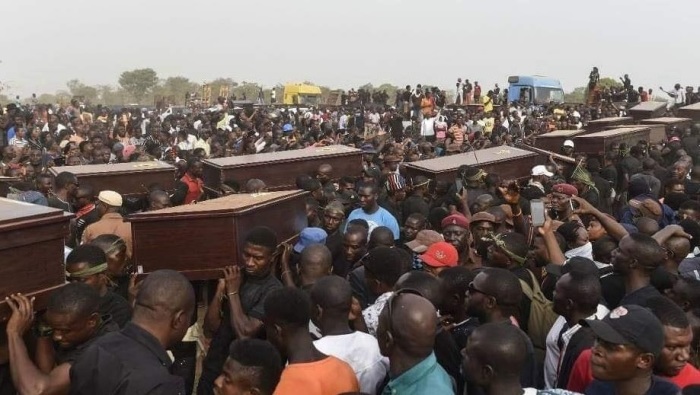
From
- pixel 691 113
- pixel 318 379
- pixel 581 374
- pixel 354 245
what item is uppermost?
pixel 691 113

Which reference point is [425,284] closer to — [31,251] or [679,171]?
[31,251]

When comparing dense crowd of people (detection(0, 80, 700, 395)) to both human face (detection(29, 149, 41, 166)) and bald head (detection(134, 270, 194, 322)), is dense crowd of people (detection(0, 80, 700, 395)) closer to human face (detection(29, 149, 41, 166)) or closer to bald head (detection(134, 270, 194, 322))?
bald head (detection(134, 270, 194, 322))

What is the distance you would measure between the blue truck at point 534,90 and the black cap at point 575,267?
859 inches

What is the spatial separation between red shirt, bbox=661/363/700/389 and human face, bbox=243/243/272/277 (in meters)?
2.16

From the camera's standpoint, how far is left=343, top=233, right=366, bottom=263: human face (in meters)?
5.03

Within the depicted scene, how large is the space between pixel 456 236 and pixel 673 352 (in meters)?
2.20

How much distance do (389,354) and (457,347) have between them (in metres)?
0.71

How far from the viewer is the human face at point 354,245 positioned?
503cm

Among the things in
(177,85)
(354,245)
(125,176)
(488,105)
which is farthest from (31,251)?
(177,85)

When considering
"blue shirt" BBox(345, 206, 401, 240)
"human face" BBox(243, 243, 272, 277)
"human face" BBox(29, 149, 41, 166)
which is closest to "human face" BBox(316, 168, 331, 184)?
"blue shirt" BBox(345, 206, 401, 240)

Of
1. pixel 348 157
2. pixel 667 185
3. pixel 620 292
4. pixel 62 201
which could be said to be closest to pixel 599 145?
pixel 667 185

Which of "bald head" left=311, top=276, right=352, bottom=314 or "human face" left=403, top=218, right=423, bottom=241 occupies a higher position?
"bald head" left=311, top=276, right=352, bottom=314

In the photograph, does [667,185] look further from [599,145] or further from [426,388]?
[426,388]

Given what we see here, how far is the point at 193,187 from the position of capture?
7.97m
